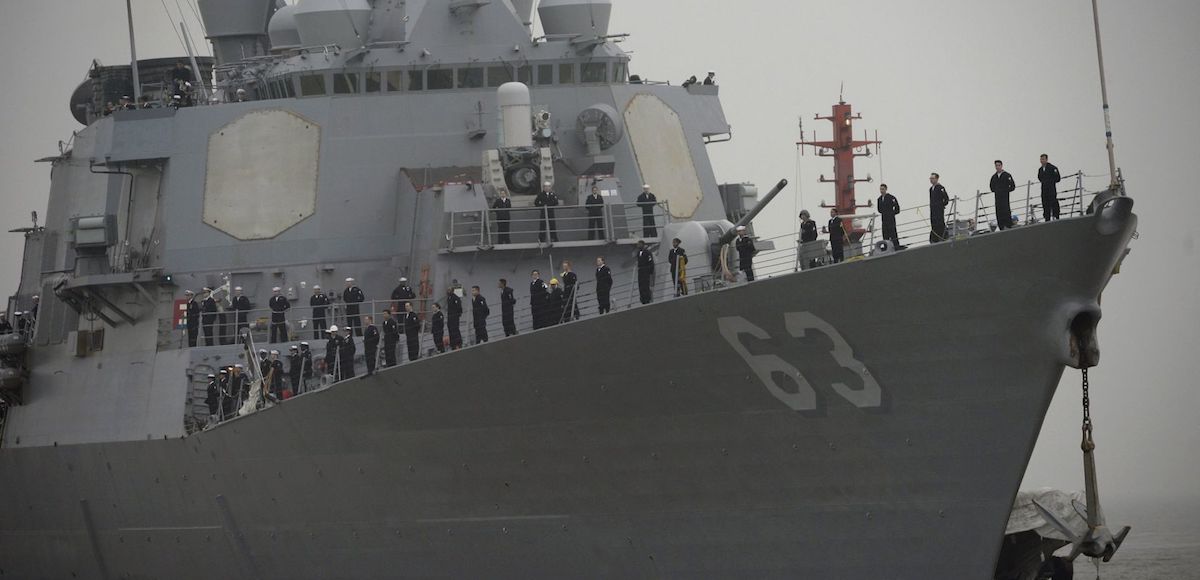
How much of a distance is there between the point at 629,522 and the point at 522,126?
6.38 metres

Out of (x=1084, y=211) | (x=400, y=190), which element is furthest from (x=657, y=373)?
(x=400, y=190)

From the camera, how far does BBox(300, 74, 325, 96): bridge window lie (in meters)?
23.1

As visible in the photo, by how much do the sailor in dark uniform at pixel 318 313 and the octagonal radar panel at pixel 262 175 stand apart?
1326 mm

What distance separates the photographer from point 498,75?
23141mm

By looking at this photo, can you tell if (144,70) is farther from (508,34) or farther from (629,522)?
(629,522)

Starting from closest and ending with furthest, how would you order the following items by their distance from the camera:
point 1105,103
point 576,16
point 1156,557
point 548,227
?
point 1105,103 → point 548,227 → point 576,16 → point 1156,557

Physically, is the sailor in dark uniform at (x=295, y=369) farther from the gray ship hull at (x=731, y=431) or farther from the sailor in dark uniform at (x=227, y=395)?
the gray ship hull at (x=731, y=431)

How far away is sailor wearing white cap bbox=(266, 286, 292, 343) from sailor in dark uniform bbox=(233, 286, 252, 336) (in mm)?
423

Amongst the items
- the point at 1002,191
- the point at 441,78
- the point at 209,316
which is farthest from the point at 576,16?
the point at 1002,191

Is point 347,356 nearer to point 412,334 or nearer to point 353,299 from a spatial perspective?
point 412,334

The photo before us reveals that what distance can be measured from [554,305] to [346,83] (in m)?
6.26

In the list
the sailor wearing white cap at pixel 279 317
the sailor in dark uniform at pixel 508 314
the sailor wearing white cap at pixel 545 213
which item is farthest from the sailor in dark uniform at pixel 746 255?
the sailor wearing white cap at pixel 279 317

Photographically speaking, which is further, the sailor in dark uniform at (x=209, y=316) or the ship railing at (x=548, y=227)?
the sailor in dark uniform at (x=209, y=316)

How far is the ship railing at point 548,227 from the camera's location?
68.2 ft
